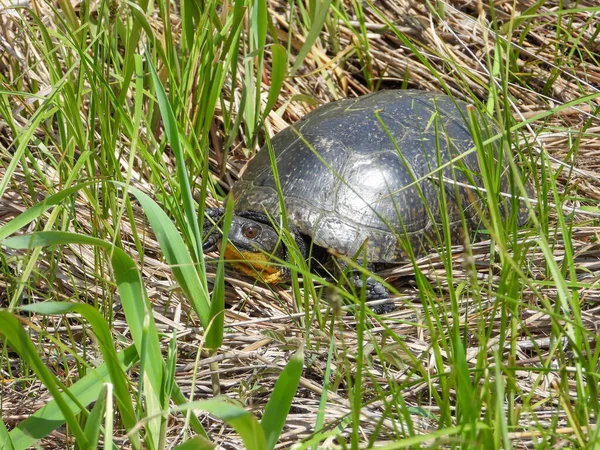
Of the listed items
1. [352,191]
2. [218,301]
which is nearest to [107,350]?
[218,301]

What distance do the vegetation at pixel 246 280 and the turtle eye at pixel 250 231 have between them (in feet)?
0.60

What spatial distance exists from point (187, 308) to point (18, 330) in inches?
52.7

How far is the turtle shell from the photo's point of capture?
318 centimetres

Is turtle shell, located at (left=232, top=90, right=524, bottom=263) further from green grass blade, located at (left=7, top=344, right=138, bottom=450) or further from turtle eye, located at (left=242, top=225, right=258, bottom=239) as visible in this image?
green grass blade, located at (left=7, top=344, right=138, bottom=450)

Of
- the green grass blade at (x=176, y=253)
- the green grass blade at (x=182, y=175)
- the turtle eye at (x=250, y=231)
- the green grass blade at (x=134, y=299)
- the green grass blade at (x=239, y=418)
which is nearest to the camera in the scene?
the green grass blade at (x=239, y=418)

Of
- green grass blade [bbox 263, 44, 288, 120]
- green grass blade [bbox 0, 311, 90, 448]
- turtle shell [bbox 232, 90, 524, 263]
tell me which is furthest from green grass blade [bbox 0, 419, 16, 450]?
green grass blade [bbox 263, 44, 288, 120]

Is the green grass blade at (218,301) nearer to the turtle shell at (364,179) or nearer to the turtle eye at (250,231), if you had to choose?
the turtle shell at (364,179)

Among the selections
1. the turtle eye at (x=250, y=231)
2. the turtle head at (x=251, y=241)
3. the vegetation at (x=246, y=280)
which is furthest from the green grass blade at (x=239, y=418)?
the turtle eye at (x=250, y=231)

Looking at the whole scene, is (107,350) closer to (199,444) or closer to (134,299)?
(134,299)

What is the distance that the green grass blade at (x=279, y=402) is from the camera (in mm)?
1514

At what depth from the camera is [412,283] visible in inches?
128

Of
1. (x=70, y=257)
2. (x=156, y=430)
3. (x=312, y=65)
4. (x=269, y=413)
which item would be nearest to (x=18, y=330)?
(x=156, y=430)

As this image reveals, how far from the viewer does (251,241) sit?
10.4ft

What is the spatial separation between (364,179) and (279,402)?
1.80 meters
